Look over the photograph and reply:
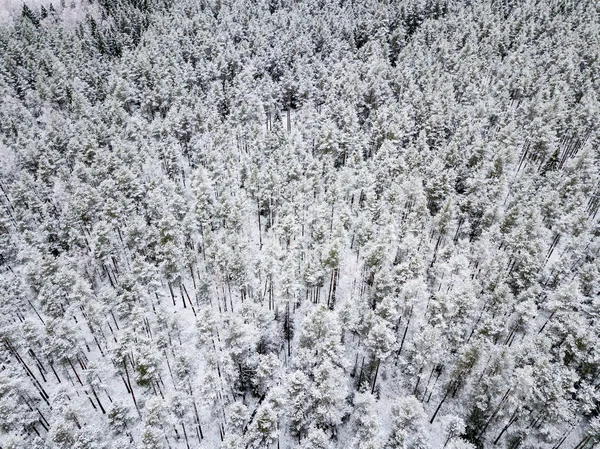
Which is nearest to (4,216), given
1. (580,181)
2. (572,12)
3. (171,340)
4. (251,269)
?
(171,340)

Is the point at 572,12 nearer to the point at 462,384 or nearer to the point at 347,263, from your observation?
the point at 347,263

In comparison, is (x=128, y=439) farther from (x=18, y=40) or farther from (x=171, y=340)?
(x=18, y=40)

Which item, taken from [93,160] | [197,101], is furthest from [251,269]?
[197,101]

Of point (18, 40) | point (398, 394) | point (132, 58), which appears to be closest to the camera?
point (398, 394)

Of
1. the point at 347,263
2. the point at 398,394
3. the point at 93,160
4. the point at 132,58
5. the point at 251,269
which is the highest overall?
the point at 132,58

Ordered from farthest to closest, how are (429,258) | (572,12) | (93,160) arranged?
(572,12) → (93,160) → (429,258)

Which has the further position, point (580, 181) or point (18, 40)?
point (18, 40)

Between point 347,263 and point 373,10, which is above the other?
point 373,10
